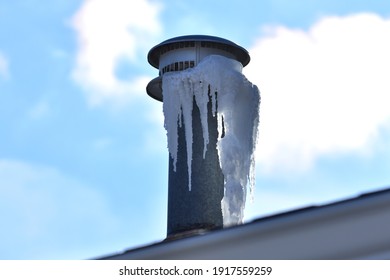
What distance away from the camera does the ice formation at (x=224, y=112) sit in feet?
37.7

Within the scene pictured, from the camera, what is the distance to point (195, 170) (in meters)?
11.4

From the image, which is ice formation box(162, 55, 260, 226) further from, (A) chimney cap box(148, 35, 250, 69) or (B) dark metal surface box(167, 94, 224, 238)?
(A) chimney cap box(148, 35, 250, 69)

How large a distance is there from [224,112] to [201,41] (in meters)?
1.26

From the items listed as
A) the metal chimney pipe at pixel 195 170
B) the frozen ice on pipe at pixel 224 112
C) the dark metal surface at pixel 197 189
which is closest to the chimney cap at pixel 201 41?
the metal chimney pipe at pixel 195 170

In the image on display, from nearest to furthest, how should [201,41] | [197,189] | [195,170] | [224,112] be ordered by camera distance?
[197,189]
[195,170]
[224,112]
[201,41]

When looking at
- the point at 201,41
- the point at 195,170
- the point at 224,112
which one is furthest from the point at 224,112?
the point at 201,41

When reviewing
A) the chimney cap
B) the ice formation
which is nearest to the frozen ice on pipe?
the ice formation

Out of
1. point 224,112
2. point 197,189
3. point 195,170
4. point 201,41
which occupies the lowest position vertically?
point 197,189

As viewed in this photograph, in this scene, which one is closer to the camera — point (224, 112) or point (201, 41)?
point (224, 112)

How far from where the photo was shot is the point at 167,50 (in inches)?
485

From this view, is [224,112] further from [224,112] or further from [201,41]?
[201,41]

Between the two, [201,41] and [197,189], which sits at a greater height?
[201,41]
